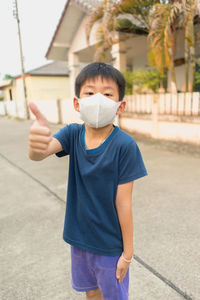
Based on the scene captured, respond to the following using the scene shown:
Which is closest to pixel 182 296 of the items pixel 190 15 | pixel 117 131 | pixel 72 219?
pixel 72 219

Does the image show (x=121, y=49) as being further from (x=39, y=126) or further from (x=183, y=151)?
(x=39, y=126)

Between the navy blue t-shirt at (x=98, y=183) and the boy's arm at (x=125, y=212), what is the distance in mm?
26

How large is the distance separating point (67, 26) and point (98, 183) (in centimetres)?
1119

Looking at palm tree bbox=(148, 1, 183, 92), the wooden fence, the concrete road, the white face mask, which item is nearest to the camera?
the white face mask

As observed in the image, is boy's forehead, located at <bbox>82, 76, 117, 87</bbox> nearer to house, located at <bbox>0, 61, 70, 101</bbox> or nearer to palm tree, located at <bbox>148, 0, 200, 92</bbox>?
palm tree, located at <bbox>148, 0, 200, 92</bbox>

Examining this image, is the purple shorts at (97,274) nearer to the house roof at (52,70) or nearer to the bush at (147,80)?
the bush at (147,80)

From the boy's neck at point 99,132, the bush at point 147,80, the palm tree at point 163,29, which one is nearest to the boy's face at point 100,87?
the boy's neck at point 99,132

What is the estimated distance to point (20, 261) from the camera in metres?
2.16

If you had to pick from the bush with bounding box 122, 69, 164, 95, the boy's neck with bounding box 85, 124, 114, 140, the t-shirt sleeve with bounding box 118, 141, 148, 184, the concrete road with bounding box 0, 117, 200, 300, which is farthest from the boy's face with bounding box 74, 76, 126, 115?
the bush with bounding box 122, 69, 164, 95

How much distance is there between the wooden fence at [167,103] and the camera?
19.3 ft

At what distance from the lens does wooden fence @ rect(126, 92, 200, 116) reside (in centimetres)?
589

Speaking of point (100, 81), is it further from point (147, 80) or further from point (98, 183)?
point (147, 80)

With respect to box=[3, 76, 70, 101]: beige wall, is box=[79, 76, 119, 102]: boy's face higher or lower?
lower

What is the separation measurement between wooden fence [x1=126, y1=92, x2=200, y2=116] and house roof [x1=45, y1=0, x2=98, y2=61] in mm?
4144
